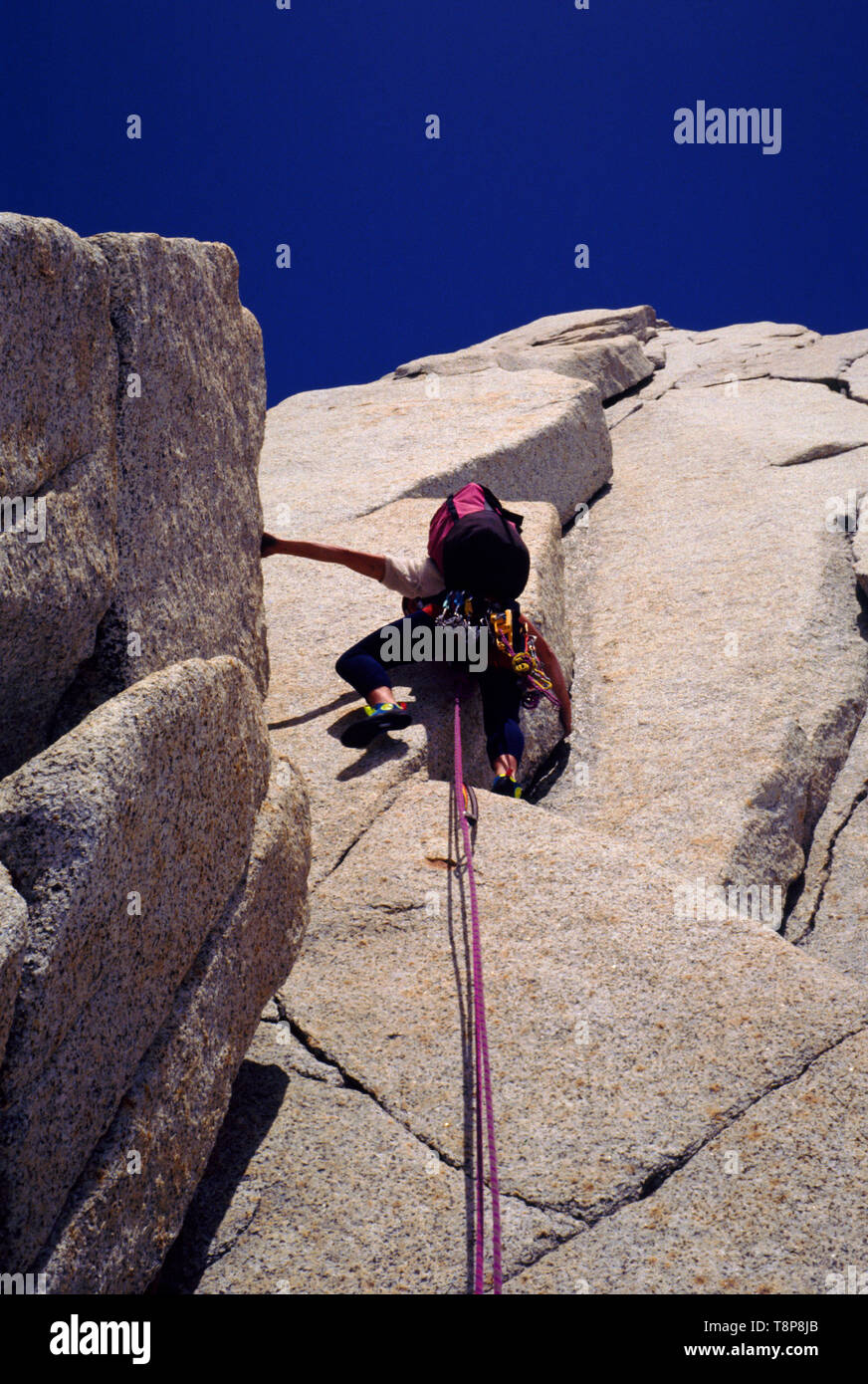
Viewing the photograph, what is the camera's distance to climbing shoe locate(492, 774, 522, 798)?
4.07 m

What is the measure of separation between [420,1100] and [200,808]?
93 centimetres

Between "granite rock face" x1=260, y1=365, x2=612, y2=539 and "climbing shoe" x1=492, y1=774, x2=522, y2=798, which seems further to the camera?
"granite rock face" x1=260, y1=365, x2=612, y2=539

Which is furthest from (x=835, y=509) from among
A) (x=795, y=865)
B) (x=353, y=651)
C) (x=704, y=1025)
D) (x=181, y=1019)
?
(x=181, y=1019)

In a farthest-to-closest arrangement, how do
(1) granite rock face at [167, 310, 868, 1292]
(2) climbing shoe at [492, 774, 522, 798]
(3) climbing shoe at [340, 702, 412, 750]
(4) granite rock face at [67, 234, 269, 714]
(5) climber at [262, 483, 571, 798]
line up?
(5) climber at [262, 483, 571, 798]
(2) climbing shoe at [492, 774, 522, 798]
(3) climbing shoe at [340, 702, 412, 750]
(4) granite rock face at [67, 234, 269, 714]
(1) granite rock face at [167, 310, 868, 1292]

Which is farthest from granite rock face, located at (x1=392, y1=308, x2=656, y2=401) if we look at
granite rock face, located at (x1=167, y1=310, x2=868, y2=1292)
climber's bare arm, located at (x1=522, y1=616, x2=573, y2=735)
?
climber's bare arm, located at (x1=522, y1=616, x2=573, y2=735)

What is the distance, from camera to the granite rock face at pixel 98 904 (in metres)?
1.81

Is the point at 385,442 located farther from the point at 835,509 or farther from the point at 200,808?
the point at 200,808

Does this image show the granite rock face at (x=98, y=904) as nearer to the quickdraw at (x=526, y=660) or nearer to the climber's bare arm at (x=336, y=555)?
the climber's bare arm at (x=336, y=555)

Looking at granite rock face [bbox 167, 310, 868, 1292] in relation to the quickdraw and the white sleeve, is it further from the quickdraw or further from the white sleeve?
the white sleeve

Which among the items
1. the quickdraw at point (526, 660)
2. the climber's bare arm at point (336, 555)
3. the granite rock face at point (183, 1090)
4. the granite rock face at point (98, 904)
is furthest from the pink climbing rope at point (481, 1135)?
the climber's bare arm at point (336, 555)

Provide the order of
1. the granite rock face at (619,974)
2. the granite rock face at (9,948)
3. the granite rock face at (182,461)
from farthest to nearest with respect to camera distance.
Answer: the granite rock face at (182,461), the granite rock face at (619,974), the granite rock face at (9,948)

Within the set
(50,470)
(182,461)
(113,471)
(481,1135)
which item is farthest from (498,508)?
(481,1135)

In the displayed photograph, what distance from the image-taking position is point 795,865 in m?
3.98

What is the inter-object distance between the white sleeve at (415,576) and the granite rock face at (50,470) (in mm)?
1747
